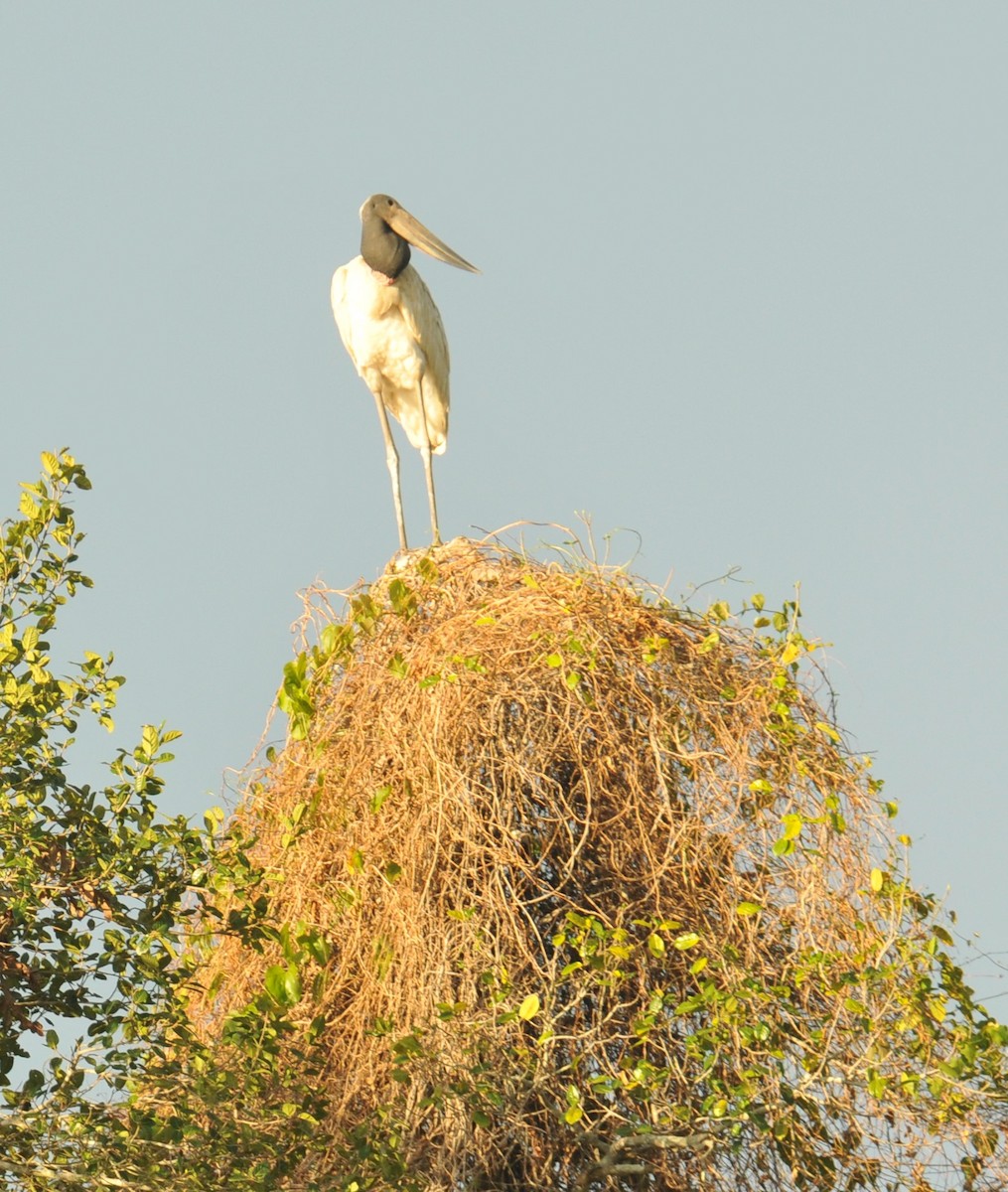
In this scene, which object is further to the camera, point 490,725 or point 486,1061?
point 490,725

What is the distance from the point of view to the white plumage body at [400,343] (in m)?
8.73

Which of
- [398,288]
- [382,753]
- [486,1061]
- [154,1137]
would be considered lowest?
[154,1137]

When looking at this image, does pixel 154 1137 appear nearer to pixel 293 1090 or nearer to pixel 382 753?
pixel 293 1090

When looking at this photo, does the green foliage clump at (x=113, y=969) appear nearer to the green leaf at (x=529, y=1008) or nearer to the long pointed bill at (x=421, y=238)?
the green leaf at (x=529, y=1008)

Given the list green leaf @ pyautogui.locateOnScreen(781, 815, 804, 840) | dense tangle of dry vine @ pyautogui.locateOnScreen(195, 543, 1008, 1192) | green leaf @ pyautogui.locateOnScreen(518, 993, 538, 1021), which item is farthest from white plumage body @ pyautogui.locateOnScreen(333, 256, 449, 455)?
green leaf @ pyautogui.locateOnScreen(518, 993, 538, 1021)

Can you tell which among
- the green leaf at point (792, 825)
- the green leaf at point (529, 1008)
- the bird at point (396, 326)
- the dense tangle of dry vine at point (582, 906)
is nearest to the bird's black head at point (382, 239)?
the bird at point (396, 326)

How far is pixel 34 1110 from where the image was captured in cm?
480

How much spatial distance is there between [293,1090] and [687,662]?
166cm

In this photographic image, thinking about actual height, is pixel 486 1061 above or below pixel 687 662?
below

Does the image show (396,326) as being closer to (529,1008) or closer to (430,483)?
(430,483)

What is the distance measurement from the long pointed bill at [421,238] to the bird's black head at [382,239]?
19mm

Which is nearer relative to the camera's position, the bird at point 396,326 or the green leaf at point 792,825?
the green leaf at point 792,825

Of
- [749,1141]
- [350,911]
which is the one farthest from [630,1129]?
[350,911]

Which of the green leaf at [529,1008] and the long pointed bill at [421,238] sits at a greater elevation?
the long pointed bill at [421,238]
